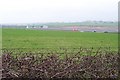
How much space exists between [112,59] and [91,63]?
19.8 inches

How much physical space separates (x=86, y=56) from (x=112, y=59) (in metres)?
0.56

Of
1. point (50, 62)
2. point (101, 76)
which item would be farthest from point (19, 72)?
point (101, 76)

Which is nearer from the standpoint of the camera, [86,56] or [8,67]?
[8,67]

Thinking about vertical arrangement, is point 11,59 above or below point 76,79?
above

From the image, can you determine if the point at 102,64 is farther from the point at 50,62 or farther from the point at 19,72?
the point at 19,72

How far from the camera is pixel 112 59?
20.7 ft

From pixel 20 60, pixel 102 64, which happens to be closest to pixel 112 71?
pixel 102 64

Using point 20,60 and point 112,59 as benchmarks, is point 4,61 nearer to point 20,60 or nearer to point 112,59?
point 20,60

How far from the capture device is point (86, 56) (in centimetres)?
619

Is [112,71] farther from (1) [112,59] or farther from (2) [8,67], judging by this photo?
(2) [8,67]

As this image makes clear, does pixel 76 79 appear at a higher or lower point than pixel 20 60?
lower

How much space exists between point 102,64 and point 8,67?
1854 mm

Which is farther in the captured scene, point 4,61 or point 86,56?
point 86,56

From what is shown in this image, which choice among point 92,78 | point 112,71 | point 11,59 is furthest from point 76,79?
point 11,59
